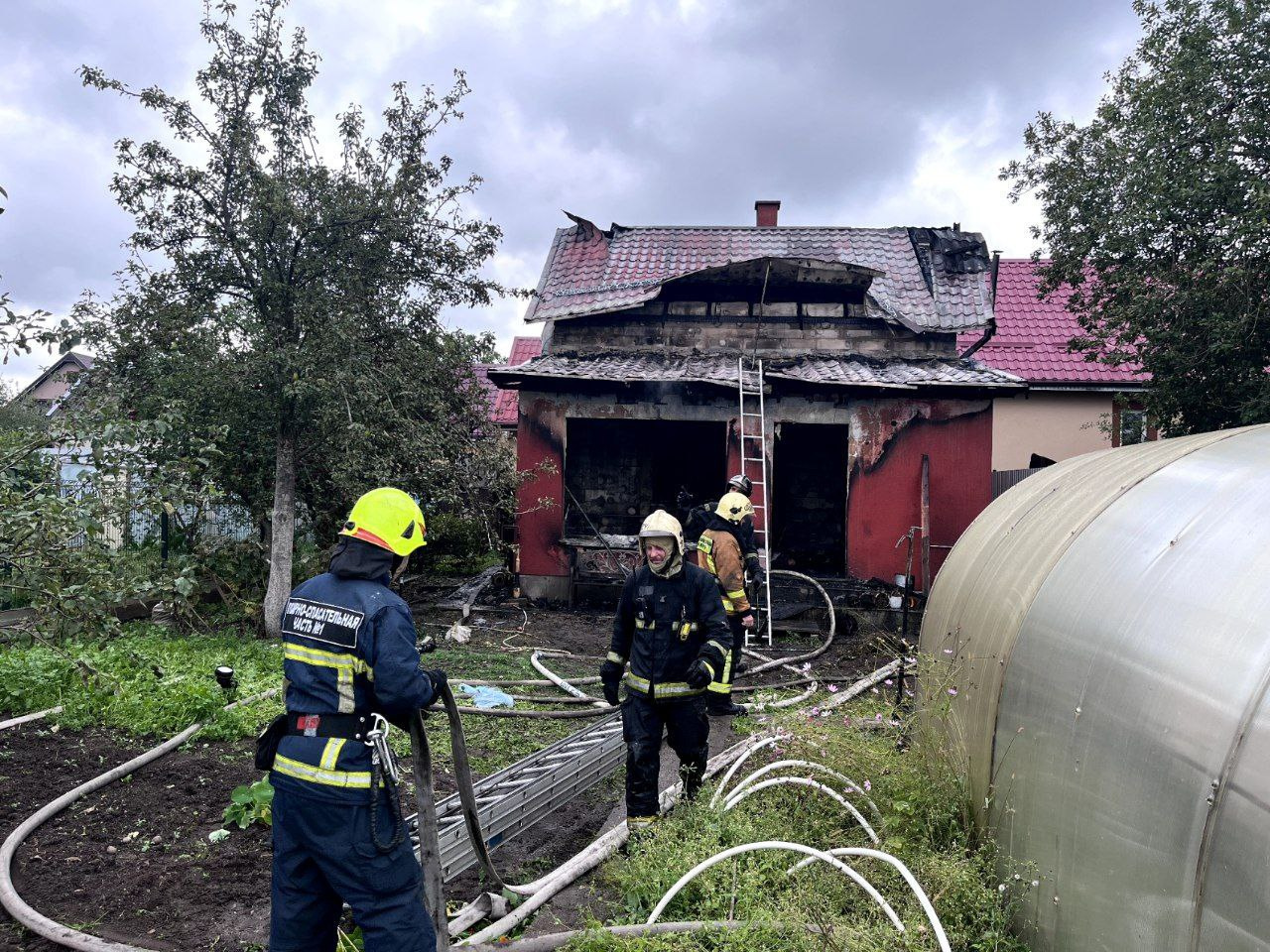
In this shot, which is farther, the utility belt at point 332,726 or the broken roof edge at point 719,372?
the broken roof edge at point 719,372

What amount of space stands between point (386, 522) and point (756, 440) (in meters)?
9.68

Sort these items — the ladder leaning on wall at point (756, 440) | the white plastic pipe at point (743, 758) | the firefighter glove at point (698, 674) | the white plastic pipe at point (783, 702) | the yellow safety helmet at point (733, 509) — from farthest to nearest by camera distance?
the ladder leaning on wall at point (756, 440), the yellow safety helmet at point (733, 509), the white plastic pipe at point (783, 702), the white plastic pipe at point (743, 758), the firefighter glove at point (698, 674)

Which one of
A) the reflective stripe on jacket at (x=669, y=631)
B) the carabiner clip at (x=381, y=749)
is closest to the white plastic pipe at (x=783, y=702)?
the reflective stripe on jacket at (x=669, y=631)

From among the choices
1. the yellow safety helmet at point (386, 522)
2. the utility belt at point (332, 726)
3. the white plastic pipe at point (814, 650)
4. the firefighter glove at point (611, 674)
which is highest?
the yellow safety helmet at point (386, 522)

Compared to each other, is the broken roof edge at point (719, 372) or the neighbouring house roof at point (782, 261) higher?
the neighbouring house roof at point (782, 261)

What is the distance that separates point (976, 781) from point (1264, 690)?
1.86 m

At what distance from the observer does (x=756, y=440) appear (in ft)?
40.8

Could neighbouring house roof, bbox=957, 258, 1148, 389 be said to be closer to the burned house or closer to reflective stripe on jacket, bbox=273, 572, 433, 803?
the burned house

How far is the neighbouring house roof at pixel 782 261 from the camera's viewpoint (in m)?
13.7

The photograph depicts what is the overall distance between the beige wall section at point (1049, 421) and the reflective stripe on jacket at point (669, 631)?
49.9 ft

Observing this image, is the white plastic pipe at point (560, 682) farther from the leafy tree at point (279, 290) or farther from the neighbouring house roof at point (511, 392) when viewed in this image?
the neighbouring house roof at point (511, 392)

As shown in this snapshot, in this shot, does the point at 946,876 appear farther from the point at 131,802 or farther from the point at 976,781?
the point at 131,802

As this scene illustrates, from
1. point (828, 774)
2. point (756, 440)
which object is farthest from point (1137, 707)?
point (756, 440)

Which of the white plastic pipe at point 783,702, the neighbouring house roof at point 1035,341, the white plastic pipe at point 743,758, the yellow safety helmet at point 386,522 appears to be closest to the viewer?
the yellow safety helmet at point 386,522
